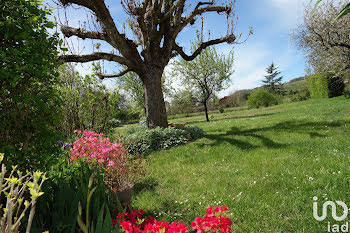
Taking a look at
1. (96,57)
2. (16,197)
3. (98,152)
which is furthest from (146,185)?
(96,57)

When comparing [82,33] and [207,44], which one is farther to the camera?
[207,44]

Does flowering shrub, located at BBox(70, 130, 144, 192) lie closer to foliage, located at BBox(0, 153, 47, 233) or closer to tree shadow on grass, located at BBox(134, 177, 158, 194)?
tree shadow on grass, located at BBox(134, 177, 158, 194)

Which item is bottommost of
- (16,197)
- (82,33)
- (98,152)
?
(98,152)

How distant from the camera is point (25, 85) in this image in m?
2.87

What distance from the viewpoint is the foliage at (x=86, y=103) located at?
7.70 meters

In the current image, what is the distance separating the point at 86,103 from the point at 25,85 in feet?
17.2

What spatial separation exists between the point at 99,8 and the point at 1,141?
6.86m

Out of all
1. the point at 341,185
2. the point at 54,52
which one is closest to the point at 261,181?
the point at 341,185

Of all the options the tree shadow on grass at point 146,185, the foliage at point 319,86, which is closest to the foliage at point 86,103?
the tree shadow on grass at point 146,185

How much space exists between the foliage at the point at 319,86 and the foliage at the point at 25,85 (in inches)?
1200

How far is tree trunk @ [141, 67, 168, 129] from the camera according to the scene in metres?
9.95

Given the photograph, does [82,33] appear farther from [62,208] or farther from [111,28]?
[62,208]

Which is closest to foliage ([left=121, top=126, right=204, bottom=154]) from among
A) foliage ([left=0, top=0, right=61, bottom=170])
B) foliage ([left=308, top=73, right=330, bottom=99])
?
foliage ([left=0, top=0, right=61, bottom=170])

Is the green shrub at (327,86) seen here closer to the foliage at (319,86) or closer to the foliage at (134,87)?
the foliage at (319,86)
